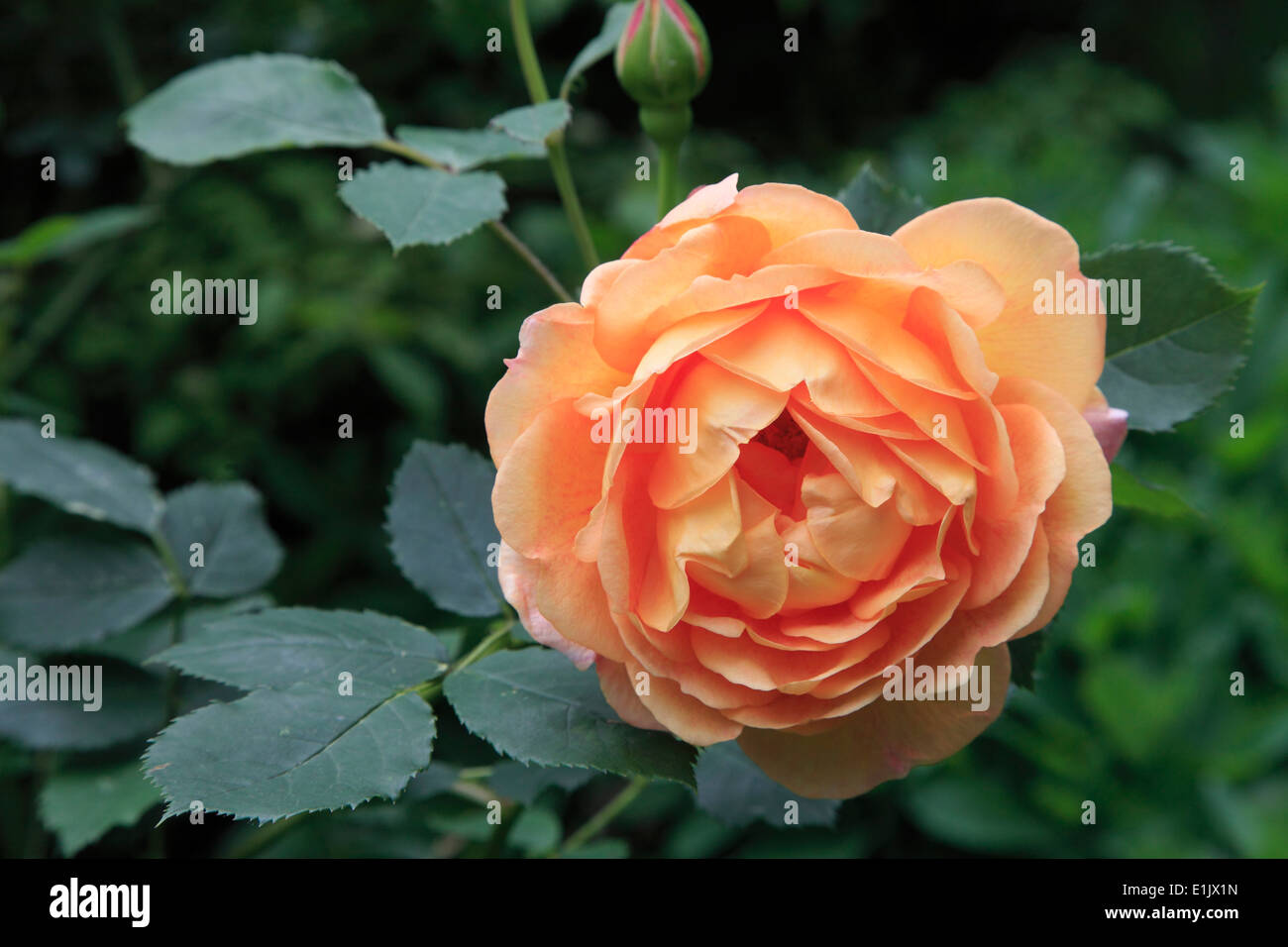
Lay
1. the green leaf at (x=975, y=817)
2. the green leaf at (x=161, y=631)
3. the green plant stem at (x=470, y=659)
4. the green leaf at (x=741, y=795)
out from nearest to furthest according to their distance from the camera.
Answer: the green plant stem at (x=470, y=659) < the green leaf at (x=741, y=795) < the green leaf at (x=161, y=631) < the green leaf at (x=975, y=817)

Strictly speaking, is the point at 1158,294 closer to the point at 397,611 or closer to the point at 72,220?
the point at 72,220

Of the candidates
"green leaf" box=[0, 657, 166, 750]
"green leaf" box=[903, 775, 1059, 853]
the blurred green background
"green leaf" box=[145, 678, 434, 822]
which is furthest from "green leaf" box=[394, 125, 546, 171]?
"green leaf" box=[903, 775, 1059, 853]

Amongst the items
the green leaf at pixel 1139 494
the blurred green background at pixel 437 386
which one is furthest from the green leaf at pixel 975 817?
the green leaf at pixel 1139 494

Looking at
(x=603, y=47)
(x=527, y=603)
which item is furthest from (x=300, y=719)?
(x=603, y=47)

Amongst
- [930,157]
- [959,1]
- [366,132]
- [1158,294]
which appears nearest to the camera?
[1158,294]

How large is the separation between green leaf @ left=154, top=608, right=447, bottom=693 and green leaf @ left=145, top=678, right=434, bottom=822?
0.01 m

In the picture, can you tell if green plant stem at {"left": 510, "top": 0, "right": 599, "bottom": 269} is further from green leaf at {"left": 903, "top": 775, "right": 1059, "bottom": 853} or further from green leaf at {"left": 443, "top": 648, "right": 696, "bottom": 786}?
green leaf at {"left": 903, "top": 775, "right": 1059, "bottom": 853}

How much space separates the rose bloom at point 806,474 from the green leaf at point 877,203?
128mm

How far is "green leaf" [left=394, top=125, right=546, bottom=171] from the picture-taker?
56cm

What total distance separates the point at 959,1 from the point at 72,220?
295 cm

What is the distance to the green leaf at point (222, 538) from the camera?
73cm

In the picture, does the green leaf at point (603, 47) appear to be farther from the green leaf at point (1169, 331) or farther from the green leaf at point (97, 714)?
the green leaf at point (97, 714)

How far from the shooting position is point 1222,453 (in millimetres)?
1942
